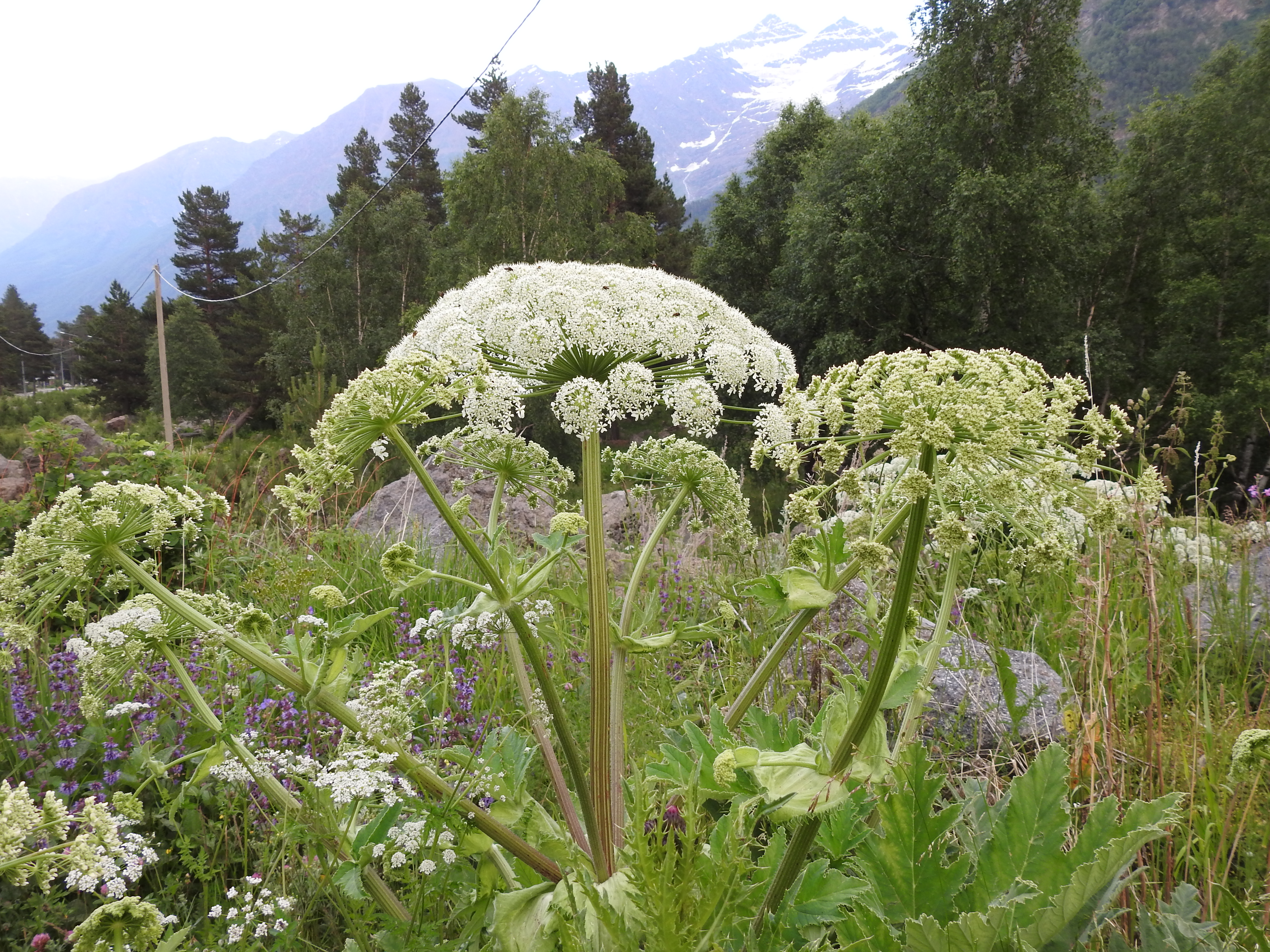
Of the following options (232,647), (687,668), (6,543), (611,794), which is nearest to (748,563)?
(687,668)

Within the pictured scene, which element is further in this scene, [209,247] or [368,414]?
[209,247]

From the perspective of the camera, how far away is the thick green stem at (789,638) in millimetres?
1810

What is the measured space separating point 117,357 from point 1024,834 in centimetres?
8154

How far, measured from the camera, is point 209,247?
73938 mm

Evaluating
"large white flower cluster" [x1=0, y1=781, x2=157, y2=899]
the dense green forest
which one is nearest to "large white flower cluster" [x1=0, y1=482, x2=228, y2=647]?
"large white flower cluster" [x1=0, y1=781, x2=157, y2=899]

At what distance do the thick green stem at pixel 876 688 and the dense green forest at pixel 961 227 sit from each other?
24.5 metres

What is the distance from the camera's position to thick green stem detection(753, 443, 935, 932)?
4.64ft

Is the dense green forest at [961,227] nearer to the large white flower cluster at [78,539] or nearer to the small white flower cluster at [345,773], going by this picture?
the large white flower cluster at [78,539]

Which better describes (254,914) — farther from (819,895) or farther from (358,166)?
(358,166)

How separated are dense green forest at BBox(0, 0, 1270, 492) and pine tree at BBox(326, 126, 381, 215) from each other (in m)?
18.5

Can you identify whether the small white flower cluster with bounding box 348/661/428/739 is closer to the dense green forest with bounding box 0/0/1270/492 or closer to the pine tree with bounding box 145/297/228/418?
the dense green forest with bounding box 0/0/1270/492

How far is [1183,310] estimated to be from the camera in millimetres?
31781

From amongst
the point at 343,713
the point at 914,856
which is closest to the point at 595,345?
the point at 343,713

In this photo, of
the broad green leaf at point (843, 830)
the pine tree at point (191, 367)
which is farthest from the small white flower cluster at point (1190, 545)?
the pine tree at point (191, 367)
